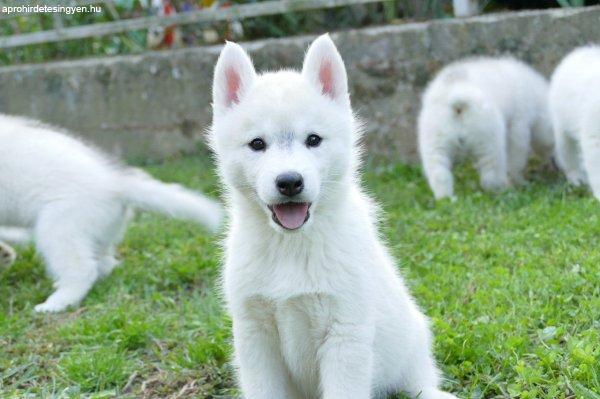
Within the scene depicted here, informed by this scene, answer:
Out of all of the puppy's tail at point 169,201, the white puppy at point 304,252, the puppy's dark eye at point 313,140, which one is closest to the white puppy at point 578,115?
the puppy's tail at point 169,201

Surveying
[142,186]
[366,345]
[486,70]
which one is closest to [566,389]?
[366,345]

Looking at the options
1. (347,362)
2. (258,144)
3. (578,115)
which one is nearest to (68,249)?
(258,144)

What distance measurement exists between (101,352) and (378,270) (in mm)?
1650

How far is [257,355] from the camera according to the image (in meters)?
3.21

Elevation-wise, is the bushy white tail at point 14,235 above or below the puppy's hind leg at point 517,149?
below

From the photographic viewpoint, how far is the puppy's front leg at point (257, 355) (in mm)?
3197

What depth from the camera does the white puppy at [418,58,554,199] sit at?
24.1ft

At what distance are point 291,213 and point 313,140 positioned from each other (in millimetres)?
296

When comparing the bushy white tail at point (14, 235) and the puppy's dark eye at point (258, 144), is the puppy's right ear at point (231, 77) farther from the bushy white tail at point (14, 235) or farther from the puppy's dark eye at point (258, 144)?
the bushy white tail at point (14, 235)

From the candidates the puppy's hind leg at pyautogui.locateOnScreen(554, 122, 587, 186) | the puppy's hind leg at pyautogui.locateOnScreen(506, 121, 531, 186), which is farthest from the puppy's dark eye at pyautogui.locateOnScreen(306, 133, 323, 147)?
the puppy's hind leg at pyautogui.locateOnScreen(506, 121, 531, 186)

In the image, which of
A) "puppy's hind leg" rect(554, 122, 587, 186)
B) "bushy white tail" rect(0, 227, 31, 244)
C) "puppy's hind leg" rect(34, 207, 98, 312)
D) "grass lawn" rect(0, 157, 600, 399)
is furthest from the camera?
"puppy's hind leg" rect(554, 122, 587, 186)

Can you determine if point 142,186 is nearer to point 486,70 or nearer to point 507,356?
point 507,356

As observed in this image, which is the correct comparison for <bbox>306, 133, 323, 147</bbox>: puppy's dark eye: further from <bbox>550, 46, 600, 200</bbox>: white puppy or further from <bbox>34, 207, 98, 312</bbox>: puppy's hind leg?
<bbox>550, 46, 600, 200</bbox>: white puppy

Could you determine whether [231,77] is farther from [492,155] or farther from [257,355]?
[492,155]
